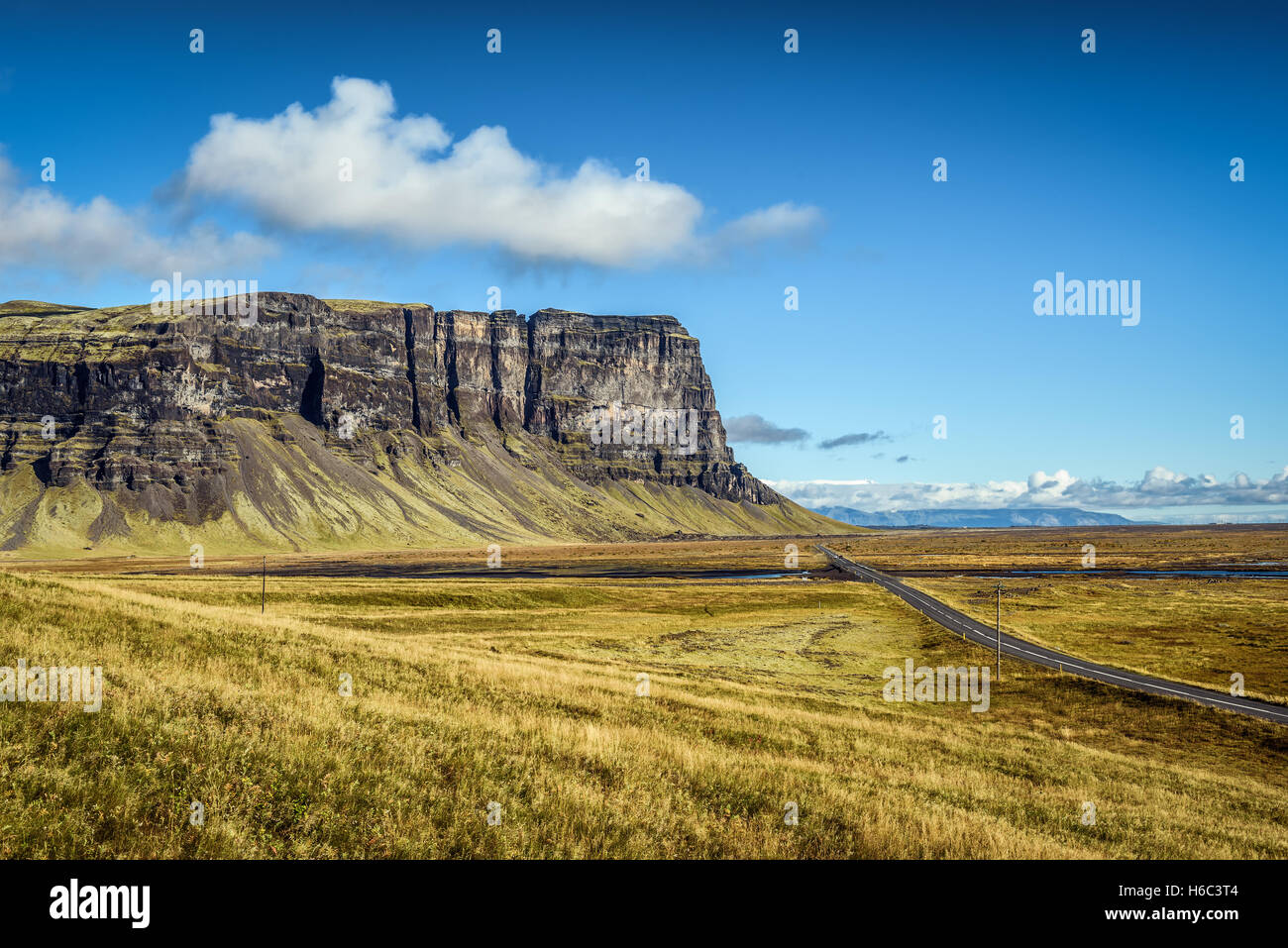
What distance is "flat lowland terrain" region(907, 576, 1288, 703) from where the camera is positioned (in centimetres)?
5650

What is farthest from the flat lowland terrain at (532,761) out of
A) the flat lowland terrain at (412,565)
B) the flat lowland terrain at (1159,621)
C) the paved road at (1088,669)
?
the flat lowland terrain at (412,565)

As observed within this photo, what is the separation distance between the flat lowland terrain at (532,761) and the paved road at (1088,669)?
10.2ft

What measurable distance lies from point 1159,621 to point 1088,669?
3941 centimetres

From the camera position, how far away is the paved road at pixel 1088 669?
1599 inches

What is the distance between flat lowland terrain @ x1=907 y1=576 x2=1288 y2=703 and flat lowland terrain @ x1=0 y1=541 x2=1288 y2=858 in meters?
20.9

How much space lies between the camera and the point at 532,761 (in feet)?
48.8

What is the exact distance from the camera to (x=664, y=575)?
141 metres

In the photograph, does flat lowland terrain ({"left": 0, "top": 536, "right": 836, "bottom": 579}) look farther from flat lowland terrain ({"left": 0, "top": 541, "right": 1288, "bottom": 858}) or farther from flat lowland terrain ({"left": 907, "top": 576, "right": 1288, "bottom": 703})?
flat lowland terrain ({"left": 0, "top": 541, "right": 1288, "bottom": 858})

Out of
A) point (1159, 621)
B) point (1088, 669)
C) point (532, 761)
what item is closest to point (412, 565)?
point (1159, 621)

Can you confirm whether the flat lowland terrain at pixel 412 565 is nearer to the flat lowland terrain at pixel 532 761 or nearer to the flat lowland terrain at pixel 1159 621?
the flat lowland terrain at pixel 1159 621

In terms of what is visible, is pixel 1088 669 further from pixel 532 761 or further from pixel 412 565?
pixel 412 565

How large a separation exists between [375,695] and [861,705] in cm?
2516

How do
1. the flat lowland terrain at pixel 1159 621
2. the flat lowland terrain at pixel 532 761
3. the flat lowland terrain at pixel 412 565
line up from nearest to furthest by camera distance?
the flat lowland terrain at pixel 532 761 → the flat lowland terrain at pixel 1159 621 → the flat lowland terrain at pixel 412 565
